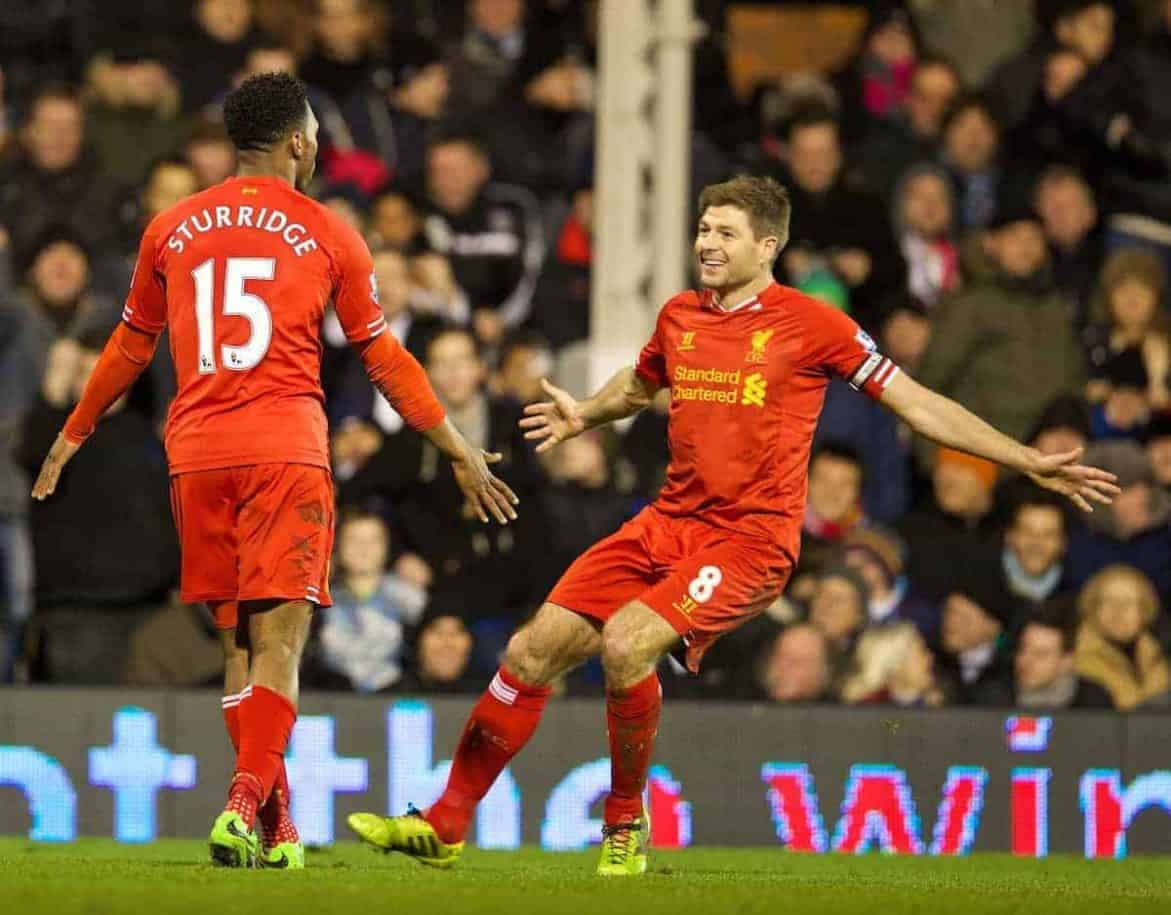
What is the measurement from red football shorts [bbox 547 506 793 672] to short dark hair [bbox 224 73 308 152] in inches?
69.1

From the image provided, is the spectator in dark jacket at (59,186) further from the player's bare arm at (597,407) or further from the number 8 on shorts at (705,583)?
the number 8 on shorts at (705,583)

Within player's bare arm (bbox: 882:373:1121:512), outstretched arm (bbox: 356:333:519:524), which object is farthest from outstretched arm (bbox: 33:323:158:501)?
player's bare arm (bbox: 882:373:1121:512)

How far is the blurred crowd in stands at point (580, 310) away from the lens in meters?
12.7

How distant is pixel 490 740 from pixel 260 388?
1.46m

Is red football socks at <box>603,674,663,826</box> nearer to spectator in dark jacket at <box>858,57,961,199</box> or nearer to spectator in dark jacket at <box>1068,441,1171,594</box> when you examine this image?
spectator in dark jacket at <box>1068,441,1171,594</box>

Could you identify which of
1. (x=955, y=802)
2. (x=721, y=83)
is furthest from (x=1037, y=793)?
(x=721, y=83)

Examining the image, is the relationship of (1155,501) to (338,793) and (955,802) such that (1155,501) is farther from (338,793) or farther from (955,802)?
(338,793)

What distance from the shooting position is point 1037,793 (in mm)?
12086

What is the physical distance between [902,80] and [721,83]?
1.22 meters

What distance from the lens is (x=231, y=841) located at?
25.5ft

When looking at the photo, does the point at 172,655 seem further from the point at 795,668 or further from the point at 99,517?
the point at 795,668

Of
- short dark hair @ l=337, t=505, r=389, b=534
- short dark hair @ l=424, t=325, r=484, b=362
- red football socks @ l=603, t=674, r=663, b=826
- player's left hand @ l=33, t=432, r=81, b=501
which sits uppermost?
short dark hair @ l=424, t=325, r=484, b=362

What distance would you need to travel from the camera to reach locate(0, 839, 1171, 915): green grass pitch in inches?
276

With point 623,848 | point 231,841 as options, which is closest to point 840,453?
point 623,848
